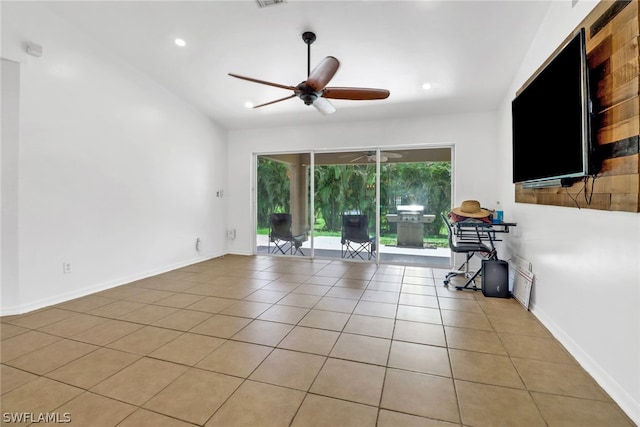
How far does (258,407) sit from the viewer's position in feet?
5.53

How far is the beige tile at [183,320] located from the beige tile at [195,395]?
81cm

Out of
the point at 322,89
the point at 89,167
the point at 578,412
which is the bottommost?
the point at 578,412

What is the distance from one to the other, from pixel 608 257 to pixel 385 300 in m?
2.09

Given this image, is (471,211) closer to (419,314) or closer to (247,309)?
(419,314)

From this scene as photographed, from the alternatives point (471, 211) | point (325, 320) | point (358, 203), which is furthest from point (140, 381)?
point (358, 203)

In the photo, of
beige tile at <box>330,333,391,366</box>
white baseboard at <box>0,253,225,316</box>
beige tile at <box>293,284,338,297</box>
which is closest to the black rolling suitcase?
beige tile at <box>330,333,391,366</box>

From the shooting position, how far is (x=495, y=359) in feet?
7.18

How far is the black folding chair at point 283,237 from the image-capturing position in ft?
19.9

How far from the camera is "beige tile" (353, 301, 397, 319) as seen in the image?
3.05 m

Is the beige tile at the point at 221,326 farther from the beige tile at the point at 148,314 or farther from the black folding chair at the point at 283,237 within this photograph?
the black folding chair at the point at 283,237

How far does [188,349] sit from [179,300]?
4.25ft

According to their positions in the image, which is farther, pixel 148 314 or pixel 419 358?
pixel 148 314

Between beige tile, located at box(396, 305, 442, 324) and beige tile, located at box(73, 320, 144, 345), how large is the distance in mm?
2585

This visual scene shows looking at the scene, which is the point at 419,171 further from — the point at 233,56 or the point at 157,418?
the point at 157,418
